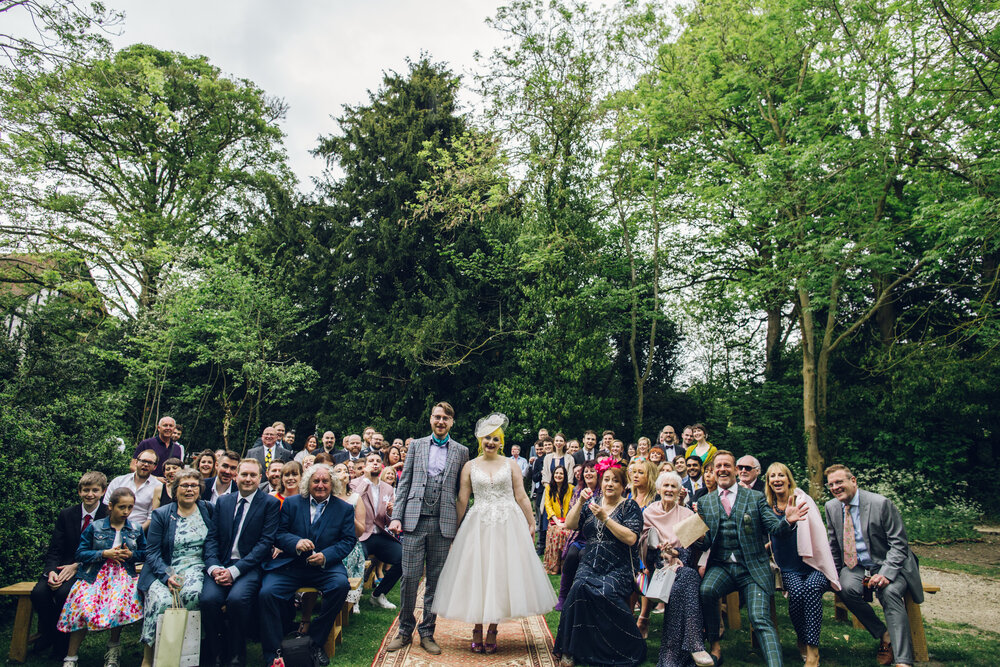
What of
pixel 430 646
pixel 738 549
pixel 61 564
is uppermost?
pixel 738 549

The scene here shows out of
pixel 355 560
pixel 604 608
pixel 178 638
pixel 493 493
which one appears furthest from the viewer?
pixel 355 560

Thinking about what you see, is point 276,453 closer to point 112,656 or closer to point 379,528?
point 379,528

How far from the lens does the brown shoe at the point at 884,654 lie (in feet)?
18.5

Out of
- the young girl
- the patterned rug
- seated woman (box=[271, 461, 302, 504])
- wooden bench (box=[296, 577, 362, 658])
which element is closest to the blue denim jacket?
the young girl

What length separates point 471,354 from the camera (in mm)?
20688

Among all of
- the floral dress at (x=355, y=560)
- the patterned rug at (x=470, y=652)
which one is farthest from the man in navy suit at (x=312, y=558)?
the floral dress at (x=355, y=560)

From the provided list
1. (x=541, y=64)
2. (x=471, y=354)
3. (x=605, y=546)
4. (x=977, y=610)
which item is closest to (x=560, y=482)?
(x=605, y=546)

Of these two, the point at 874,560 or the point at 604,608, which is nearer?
the point at 604,608

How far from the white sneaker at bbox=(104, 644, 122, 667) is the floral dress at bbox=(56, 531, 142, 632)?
173 mm

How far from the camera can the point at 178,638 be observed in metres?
4.96

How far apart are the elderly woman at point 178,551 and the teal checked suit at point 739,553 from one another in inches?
173

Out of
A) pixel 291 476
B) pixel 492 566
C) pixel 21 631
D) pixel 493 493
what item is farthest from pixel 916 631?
pixel 21 631

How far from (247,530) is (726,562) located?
4303 mm

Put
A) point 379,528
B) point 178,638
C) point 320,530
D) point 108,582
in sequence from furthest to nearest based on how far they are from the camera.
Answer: point 379,528 → point 320,530 → point 108,582 → point 178,638
